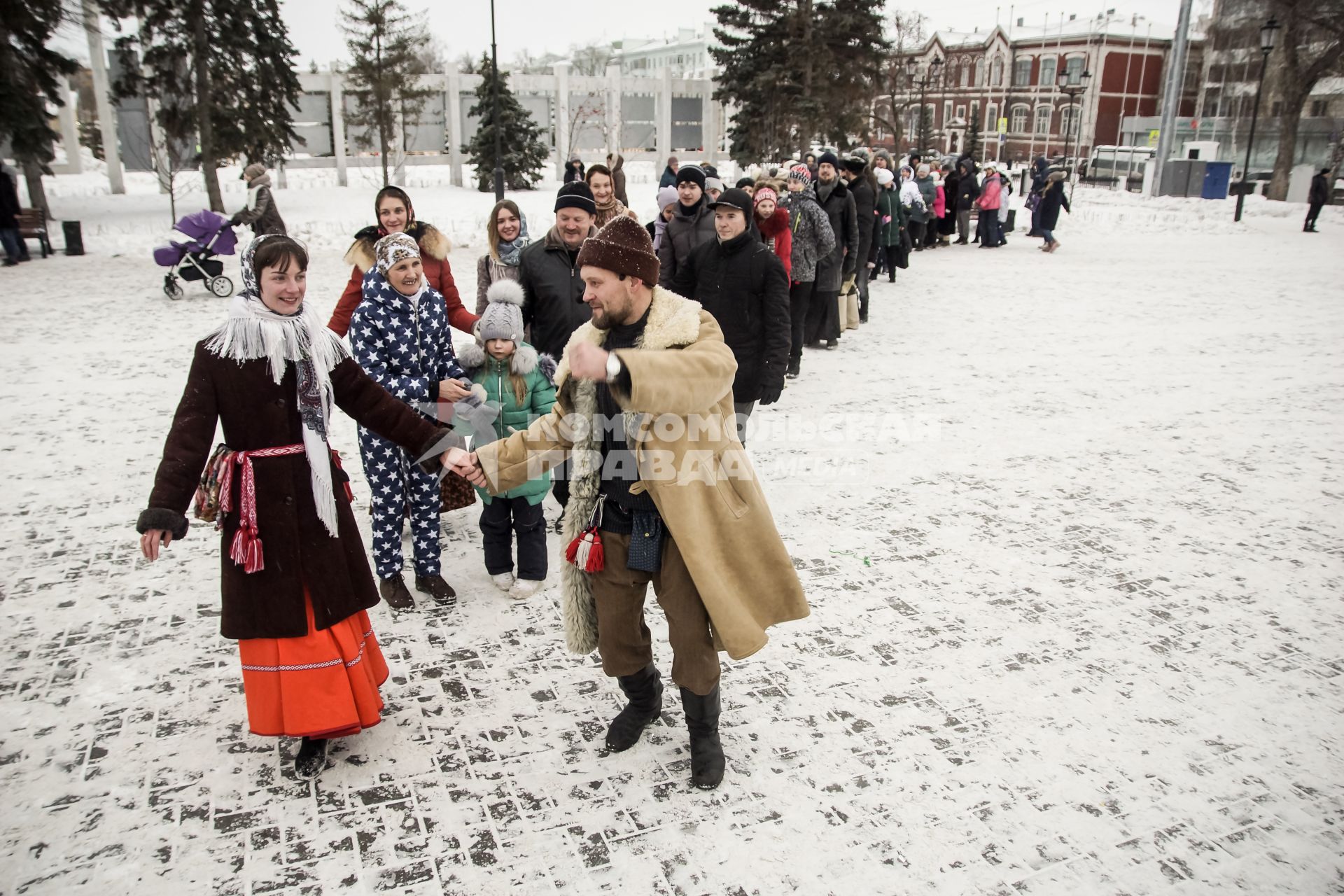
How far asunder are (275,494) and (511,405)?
1.69m

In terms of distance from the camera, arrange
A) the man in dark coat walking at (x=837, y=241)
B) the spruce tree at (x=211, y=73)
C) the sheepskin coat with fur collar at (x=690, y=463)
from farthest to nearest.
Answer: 1. the spruce tree at (x=211, y=73)
2. the man in dark coat walking at (x=837, y=241)
3. the sheepskin coat with fur collar at (x=690, y=463)

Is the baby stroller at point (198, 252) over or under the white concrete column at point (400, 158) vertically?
under

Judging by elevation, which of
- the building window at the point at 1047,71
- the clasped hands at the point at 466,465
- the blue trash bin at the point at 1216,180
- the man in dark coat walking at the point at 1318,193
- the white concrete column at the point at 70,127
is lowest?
the clasped hands at the point at 466,465

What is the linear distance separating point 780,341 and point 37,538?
4.73m

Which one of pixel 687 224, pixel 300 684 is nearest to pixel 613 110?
pixel 687 224

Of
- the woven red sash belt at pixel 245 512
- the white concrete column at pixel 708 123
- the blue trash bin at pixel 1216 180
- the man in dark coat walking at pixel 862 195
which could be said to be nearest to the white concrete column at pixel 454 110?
the white concrete column at pixel 708 123

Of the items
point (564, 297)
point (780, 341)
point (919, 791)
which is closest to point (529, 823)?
point (919, 791)

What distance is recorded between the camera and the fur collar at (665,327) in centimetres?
274

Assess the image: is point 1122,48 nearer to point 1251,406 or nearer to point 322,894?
point 1251,406

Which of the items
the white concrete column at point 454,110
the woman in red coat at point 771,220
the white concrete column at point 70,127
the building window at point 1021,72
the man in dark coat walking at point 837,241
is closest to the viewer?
the woman in red coat at point 771,220

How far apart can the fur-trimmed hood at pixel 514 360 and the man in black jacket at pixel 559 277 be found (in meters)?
0.44

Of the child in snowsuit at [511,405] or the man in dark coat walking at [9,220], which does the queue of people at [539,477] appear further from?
the man in dark coat walking at [9,220]

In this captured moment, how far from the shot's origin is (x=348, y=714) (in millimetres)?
3188

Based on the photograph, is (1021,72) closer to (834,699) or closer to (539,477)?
(834,699)
